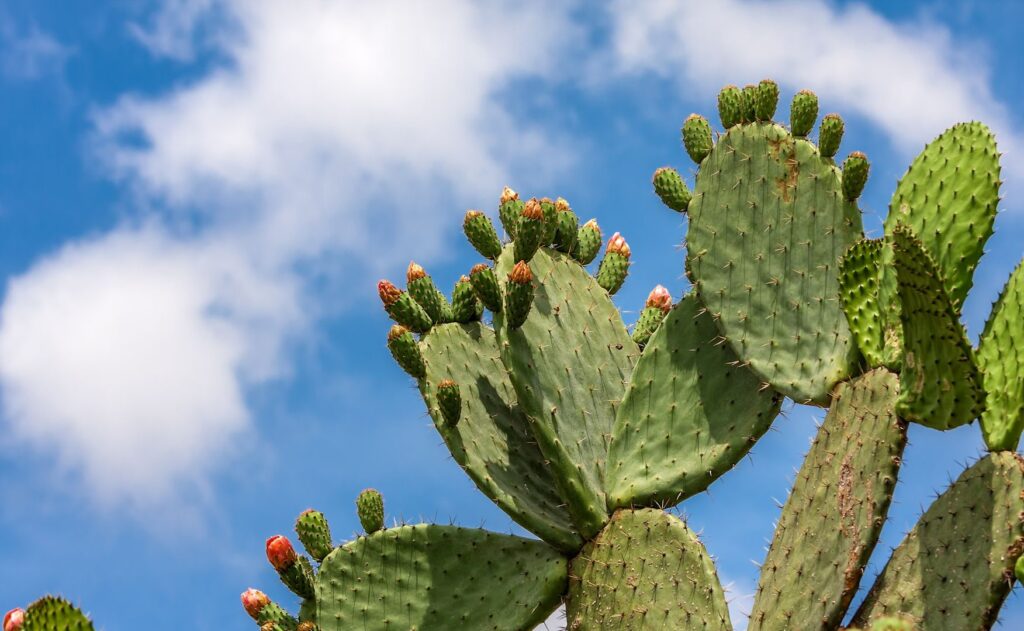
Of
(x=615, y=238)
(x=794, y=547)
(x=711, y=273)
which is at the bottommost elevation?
(x=794, y=547)

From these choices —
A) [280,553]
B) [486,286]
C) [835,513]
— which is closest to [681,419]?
[835,513]

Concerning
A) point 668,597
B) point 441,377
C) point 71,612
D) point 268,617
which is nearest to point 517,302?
point 441,377

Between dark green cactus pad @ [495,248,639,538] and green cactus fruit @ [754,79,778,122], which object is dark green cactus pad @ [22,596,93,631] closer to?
dark green cactus pad @ [495,248,639,538]

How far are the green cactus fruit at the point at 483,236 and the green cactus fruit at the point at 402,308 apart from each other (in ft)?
1.06

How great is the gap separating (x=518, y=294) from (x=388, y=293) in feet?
2.21

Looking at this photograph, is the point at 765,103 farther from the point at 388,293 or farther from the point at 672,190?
the point at 388,293

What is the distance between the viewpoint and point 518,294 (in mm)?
4359

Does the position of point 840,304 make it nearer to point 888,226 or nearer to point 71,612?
point 888,226

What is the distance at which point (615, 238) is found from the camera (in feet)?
17.6

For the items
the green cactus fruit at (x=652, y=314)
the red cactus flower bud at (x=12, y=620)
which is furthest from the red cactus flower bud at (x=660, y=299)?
the red cactus flower bud at (x=12, y=620)

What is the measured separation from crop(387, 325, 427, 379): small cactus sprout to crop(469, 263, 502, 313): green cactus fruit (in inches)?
13.6

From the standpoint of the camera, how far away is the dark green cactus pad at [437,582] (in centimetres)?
456

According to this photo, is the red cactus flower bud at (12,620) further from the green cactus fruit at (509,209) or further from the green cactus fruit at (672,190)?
the green cactus fruit at (672,190)

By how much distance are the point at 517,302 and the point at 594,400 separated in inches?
23.3
